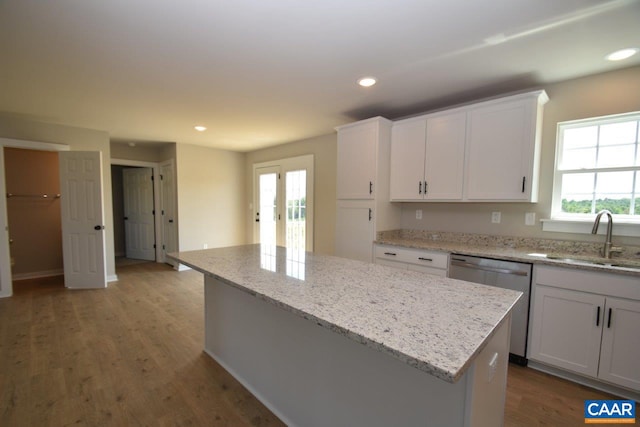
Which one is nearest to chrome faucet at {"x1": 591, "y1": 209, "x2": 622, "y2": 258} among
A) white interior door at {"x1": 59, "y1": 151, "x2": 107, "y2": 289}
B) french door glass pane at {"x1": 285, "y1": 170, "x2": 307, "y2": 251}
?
french door glass pane at {"x1": 285, "y1": 170, "x2": 307, "y2": 251}

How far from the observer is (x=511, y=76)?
2309 mm

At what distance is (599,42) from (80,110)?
483 cm

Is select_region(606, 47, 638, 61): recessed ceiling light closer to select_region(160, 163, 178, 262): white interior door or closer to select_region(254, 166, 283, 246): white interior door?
select_region(254, 166, 283, 246): white interior door

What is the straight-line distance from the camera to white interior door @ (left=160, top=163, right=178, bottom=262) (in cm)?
516

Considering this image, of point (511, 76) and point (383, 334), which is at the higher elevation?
point (511, 76)

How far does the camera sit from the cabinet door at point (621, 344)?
1.81 metres

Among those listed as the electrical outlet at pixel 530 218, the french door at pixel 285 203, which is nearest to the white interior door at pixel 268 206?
the french door at pixel 285 203

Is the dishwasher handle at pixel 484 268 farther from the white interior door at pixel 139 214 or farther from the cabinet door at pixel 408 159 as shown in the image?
the white interior door at pixel 139 214

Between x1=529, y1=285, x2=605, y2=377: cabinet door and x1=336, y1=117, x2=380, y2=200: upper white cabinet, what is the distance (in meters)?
1.76

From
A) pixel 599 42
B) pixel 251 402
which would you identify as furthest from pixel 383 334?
pixel 599 42

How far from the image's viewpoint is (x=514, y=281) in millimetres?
2221

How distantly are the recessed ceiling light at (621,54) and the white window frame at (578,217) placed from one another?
45 cm

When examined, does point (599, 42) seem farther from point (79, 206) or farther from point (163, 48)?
point (79, 206)

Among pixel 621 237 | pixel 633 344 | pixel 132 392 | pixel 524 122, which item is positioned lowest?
pixel 132 392
